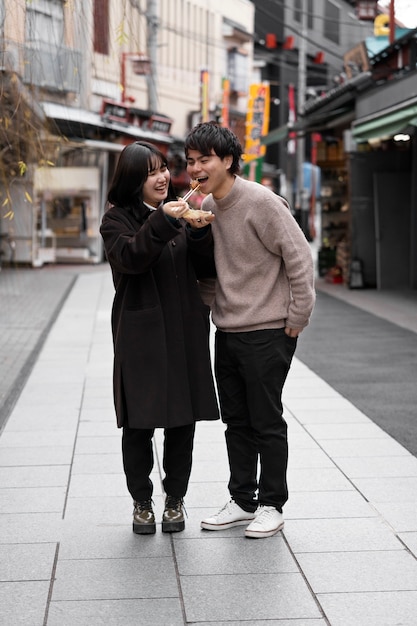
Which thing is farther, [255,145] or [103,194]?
[103,194]

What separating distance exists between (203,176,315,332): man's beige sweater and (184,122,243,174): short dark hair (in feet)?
0.56

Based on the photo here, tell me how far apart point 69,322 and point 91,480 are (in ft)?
28.4

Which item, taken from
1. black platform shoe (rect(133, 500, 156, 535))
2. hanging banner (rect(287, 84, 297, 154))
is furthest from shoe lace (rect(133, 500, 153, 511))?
hanging banner (rect(287, 84, 297, 154))

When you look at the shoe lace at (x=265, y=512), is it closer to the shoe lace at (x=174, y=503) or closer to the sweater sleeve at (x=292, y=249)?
the shoe lace at (x=174, y=503)

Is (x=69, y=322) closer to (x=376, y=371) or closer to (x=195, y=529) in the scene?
(x=376, y=371)

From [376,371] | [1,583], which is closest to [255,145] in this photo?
[376,371]

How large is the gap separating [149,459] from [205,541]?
0.46m

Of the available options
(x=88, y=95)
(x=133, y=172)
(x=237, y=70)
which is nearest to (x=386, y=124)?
(x=88, y=95)

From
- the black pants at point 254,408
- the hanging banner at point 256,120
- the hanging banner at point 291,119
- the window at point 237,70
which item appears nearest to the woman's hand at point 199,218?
the black pants at point 254,408

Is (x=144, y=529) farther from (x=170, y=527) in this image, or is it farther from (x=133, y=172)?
(x=133, y=172)

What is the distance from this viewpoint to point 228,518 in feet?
16.4

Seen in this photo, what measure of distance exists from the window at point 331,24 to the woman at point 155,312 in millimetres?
55438

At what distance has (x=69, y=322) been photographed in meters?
14.5

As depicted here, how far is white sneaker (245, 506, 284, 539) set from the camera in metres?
4.83
